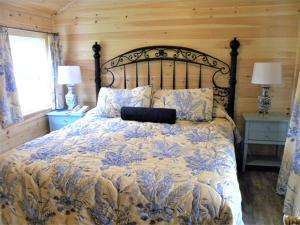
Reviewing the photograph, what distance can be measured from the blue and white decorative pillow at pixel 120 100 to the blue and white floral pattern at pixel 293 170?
1.50m

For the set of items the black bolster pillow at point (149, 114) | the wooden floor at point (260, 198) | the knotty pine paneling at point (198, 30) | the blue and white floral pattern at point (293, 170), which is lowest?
the wooden floor at point (260, 198)

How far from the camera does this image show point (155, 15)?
134 inches

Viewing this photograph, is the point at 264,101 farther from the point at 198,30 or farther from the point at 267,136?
the point at 198,30

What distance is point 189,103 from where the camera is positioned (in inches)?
117

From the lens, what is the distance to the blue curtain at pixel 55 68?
3.63 meters

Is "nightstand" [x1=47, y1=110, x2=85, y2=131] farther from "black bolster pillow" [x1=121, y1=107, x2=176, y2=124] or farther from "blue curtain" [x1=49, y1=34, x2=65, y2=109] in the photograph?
"black bolster pillow" [x1=121, y1=107, x2=176, y2=124]

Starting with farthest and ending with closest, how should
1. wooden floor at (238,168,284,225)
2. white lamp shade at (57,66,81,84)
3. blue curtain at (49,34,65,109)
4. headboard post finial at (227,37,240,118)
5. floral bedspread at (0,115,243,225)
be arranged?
blue curtain at (49,34,65,109)
white lamp shade at (57,66,81,84)
headboard post finial at (227,37,240,118)
wooden floor at (238,168,284,225)
floral bedspread at (0,115,243,225)

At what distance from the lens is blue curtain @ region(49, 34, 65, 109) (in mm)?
3635

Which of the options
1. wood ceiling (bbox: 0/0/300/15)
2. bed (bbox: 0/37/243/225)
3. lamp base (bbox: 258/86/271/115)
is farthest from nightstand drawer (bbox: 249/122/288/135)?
wood ceiling (bbox: 0/0/300/15)

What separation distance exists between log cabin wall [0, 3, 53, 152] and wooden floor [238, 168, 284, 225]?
2.56 meters

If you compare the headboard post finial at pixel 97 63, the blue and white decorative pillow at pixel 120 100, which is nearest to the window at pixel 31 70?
the headboard post finial at pixel 97 63

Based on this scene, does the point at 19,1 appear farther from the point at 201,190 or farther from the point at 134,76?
the point at 201,190

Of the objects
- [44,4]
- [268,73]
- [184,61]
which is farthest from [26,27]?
[268,73]

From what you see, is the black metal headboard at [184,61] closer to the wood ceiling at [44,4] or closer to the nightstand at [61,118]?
the nightstand at [61,118]
